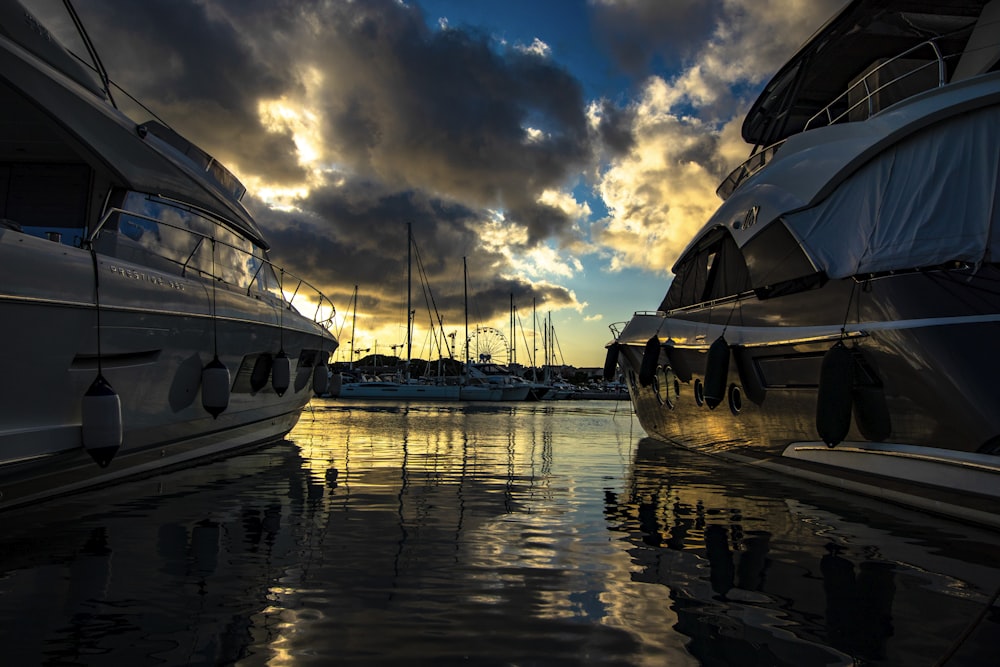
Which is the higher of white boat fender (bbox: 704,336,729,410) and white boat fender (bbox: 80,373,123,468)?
white boat fender (bbox: 704,336,729,410)

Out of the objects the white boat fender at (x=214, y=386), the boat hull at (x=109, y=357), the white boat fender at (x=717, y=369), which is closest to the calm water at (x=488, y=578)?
the boat hull at (x=109, y=357)

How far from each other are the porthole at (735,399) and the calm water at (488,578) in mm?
1595

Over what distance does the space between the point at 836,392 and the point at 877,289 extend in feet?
3.48

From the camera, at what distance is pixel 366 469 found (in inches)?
386

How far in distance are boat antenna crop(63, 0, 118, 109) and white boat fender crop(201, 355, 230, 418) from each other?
126 inches

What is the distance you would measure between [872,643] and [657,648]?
3.52 ft

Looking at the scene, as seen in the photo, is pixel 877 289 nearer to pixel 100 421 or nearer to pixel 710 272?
pixel 710 272

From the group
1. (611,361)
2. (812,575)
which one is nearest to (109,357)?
(812,575)

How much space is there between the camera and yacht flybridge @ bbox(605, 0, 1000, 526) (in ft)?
19.8

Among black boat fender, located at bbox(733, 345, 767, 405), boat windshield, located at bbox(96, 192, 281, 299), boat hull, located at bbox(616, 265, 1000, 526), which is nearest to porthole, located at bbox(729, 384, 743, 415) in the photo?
boat hull, located at bbox(616, 265, 1000, 526)

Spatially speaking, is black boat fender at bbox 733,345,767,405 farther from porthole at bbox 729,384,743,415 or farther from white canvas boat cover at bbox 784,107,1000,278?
white canvas boat cover at bbox 784,107,1000,278

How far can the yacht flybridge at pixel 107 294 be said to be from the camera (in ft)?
17.8

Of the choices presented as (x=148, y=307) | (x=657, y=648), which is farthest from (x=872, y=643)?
(x=148, y=307)

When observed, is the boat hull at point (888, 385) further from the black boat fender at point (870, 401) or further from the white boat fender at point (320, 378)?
the white boat fender at point (320, 378)
